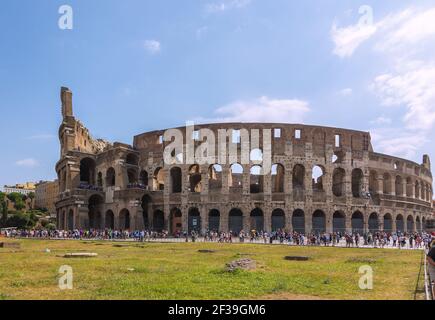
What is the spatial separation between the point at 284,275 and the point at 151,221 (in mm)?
36736

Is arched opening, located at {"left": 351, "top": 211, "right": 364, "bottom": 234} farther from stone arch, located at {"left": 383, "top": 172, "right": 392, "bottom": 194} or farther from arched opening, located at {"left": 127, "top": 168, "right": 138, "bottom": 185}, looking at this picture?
arched opening, located at {"left": 127, "top": 168, "right": 138, "bottom": 185}

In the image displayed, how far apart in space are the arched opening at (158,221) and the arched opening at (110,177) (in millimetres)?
7717

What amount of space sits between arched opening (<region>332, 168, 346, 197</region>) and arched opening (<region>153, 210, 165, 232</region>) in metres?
21.1

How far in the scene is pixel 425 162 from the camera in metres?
63.9

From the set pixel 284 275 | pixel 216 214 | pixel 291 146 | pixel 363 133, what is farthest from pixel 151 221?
pixel 284 275

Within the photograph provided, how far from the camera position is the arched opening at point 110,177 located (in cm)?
5341

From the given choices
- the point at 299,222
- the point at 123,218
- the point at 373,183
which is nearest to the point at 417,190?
the point at 373,183

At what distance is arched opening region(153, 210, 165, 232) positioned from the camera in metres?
49.4

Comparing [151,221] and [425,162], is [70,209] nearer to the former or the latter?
[151,221]

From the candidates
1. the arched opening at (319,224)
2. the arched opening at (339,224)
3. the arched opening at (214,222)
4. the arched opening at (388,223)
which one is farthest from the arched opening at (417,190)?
the arched opening at (214,222)

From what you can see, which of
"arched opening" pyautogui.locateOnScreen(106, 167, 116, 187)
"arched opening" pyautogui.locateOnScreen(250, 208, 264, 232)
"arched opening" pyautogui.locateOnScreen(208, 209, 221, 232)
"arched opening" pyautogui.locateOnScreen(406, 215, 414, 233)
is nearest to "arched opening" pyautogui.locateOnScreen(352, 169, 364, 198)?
"arched opening" pyautogui.locateOnScreen(406, 215, 414, 233)

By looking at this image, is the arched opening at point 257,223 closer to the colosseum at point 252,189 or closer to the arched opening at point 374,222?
the colosseum at point 252,189

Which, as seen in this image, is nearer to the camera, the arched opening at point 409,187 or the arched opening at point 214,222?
the arched opening at point 214,222

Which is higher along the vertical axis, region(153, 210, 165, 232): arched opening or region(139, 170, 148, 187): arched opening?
region(139, 170, 148, 187): arched opening
